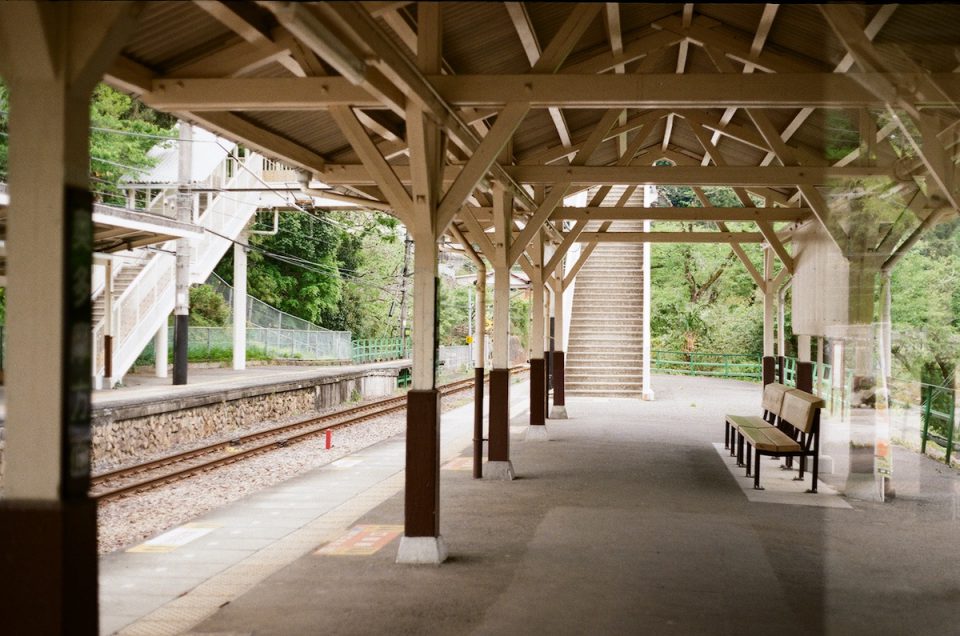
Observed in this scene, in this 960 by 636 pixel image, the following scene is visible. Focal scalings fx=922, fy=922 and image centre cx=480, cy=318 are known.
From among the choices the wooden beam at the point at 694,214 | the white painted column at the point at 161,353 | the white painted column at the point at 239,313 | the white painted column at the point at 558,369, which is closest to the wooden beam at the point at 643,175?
the wooden beam at the point at 694,214

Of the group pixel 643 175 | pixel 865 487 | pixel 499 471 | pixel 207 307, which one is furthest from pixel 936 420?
pixel 207 307

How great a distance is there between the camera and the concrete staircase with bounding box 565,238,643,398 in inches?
842

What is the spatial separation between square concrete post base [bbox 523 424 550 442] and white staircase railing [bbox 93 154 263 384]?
6.84m

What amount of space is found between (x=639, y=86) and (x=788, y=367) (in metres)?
20.0

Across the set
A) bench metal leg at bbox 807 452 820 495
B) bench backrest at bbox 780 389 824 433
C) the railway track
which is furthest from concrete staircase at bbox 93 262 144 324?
bench metal leg at bbox 807 452 820 495

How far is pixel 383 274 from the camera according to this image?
39.1 meters

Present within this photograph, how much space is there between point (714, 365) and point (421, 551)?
81.8ft

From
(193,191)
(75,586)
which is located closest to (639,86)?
(75,586)

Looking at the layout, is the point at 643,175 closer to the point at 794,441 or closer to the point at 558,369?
the point at 794,441

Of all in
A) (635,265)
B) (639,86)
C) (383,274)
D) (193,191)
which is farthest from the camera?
(383,274)

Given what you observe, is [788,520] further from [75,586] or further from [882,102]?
[75,586]

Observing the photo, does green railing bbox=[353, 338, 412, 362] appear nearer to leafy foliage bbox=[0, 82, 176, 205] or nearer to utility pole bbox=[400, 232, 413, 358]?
utility pole bbox=[400, 232, 413, 358]

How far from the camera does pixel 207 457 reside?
12016mm

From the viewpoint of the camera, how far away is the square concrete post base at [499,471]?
33.2 ft
